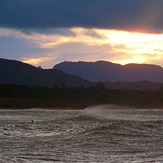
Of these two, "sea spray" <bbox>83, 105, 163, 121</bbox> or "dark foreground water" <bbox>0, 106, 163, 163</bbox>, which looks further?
"sea spray" <bbox>83, 105, 163, 121</bbox>

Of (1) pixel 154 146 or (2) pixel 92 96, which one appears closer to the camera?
(1) pixel 154 146

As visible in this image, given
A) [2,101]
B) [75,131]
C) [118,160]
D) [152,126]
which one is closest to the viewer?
[118,160]

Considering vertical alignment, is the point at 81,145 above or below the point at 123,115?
below

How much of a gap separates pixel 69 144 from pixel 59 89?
77.8 metres

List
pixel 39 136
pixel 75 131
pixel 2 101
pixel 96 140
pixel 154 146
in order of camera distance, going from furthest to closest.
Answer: pixel 2 101
pixel 75 131
pixel 39 136
pixel 96 140
pixel 154 146

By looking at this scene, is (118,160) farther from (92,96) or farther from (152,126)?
(92,96)

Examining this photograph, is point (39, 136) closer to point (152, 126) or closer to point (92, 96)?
point (152, 126)

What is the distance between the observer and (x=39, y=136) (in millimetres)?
27562

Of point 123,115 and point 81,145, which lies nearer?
point 81,145

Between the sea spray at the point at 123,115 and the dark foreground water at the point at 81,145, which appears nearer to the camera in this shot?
the dark foreground water at the point at 81,145

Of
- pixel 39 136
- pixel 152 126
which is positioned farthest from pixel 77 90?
pixel 39 136

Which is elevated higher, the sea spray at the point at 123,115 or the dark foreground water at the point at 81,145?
the sea spray at the point at 123,115

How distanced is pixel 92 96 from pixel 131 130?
221 ft

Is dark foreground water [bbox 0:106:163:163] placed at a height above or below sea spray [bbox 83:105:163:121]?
below
